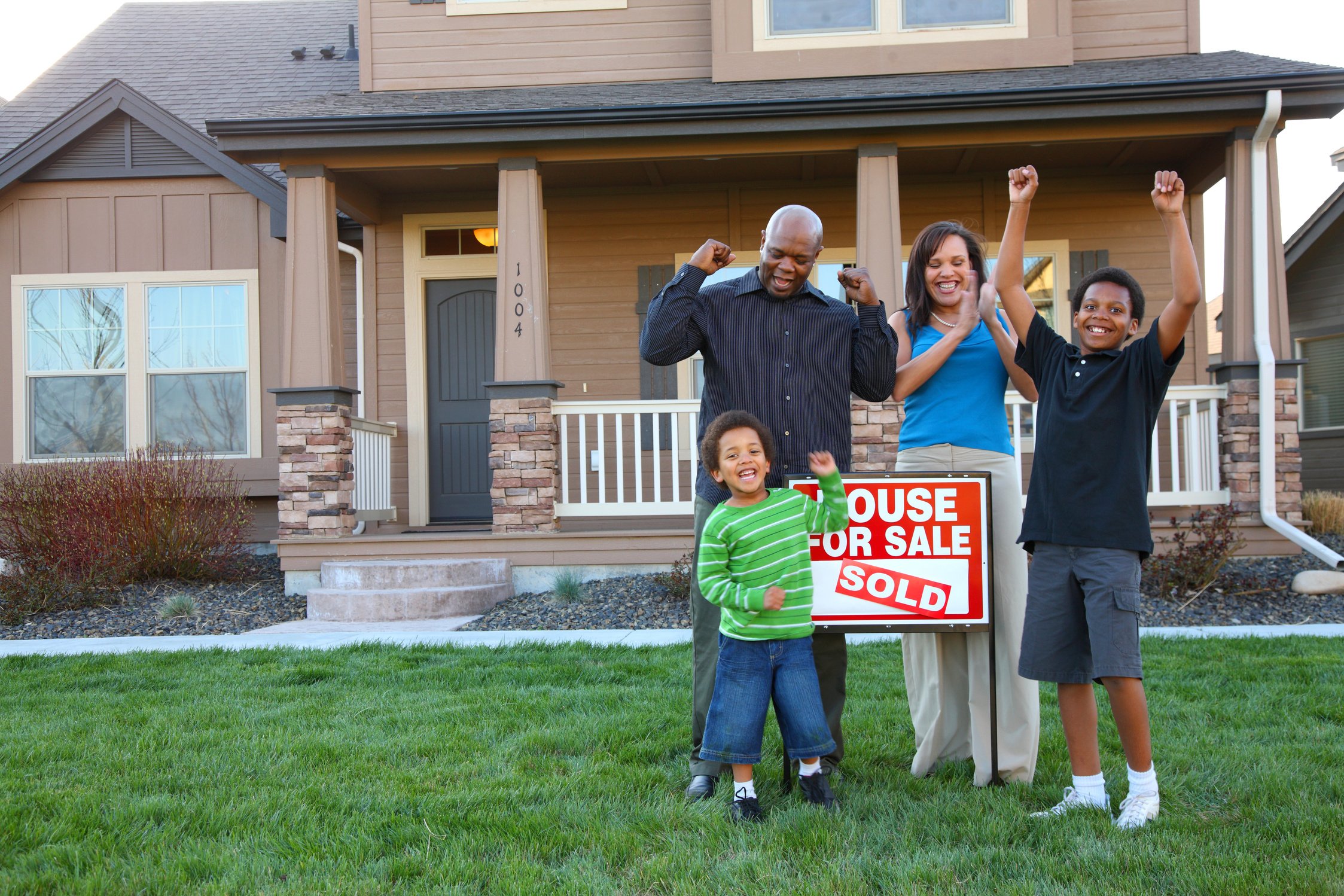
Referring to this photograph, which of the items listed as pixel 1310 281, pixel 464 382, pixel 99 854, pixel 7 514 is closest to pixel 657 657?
pixel 99 854

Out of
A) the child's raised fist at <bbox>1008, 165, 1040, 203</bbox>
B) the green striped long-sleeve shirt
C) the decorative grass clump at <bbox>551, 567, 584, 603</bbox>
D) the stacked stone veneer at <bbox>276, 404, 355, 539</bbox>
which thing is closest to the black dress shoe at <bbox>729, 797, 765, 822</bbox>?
the green striped long-sleeve shirt

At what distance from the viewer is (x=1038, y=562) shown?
121 inches

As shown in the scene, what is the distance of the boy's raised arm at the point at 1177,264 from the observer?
271cm

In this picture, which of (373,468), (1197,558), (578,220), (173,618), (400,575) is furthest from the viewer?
(578,220)

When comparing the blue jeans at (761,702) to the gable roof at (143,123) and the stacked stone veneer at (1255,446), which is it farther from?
the gable roof at (143,123)

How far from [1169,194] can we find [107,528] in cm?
801

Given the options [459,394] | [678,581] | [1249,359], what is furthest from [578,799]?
[459,394]

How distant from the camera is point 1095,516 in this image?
2.94 metres

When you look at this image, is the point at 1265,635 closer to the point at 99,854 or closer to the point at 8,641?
the point at 99,854

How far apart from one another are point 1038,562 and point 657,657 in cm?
278

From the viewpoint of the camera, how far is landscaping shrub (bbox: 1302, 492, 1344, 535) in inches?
428

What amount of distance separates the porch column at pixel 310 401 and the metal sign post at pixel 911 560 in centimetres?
Answer: 585

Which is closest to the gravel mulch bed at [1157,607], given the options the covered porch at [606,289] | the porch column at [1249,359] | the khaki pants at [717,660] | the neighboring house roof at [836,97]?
the covered porch at [606,289]

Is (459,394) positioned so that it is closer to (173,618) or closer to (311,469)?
(311,469)
